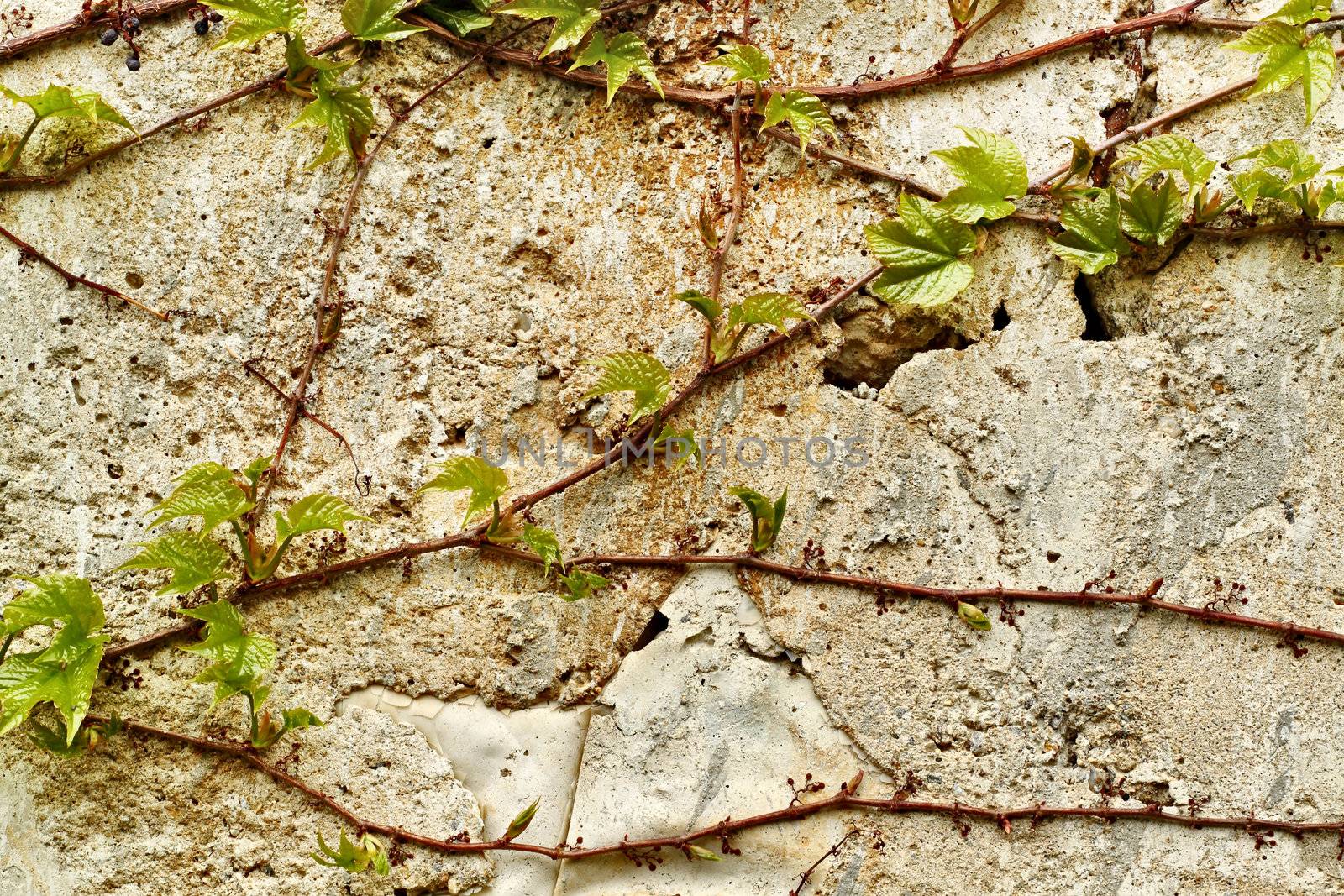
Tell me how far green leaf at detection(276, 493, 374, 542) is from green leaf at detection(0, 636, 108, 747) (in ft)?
1.06

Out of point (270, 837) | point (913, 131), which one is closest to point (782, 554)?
point (913, 131)

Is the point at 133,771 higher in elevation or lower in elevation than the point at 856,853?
higher

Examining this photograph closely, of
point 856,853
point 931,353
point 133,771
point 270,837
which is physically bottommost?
point 856,853

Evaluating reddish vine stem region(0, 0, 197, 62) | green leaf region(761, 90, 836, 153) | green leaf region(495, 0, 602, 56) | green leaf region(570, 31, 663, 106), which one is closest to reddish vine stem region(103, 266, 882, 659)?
green leaf region(761, 90, 836, 153)

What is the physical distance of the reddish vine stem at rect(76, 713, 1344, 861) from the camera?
183cm

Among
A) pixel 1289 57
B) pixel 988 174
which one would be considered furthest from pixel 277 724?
pixel 1289 57

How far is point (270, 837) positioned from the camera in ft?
5.99

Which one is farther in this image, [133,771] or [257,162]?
[257,162]

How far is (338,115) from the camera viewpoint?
6.21ft

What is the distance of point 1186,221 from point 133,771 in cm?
194

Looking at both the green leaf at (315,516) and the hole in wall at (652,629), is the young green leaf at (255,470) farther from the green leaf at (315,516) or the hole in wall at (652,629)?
the hole in wall at (652,629)

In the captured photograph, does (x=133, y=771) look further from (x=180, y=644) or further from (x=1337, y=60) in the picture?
(x=1337, y=60)

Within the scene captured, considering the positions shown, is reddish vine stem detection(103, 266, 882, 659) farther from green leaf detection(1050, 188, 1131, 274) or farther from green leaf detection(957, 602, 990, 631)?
green leaf detection(957, 602, 990, 631)

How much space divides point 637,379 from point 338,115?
2.17ft
